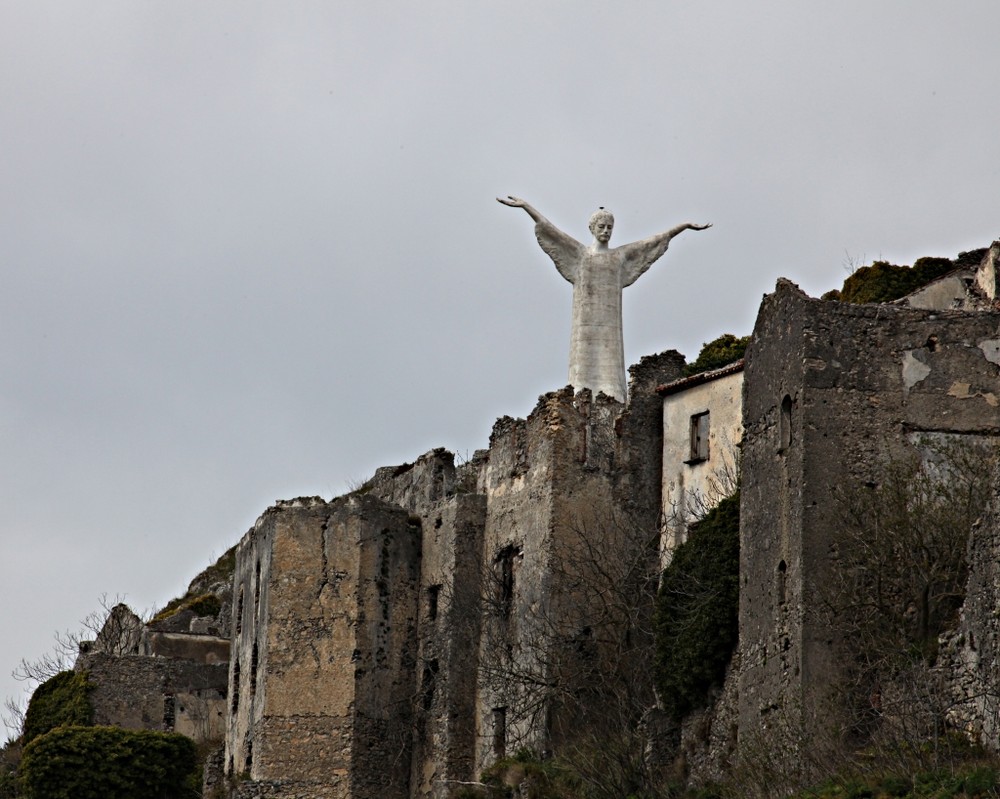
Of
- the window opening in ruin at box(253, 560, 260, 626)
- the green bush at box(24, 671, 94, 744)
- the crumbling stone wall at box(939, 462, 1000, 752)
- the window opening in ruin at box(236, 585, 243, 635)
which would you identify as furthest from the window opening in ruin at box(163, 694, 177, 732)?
the crumbling stone wall at box(939, 462, 1000, 752)

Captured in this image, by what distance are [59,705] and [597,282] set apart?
17079 millimetres

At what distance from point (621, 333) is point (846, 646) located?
55.2 ft

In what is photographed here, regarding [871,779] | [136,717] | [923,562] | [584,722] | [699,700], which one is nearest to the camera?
[871,779]

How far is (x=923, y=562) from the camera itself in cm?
2928

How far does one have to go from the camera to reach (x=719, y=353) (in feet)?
168

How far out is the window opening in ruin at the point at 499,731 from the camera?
3925 centimetres

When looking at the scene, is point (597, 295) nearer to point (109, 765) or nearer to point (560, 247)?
point (560, 247)

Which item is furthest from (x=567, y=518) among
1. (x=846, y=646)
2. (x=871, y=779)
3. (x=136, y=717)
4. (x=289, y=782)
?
(x=136, y=717)

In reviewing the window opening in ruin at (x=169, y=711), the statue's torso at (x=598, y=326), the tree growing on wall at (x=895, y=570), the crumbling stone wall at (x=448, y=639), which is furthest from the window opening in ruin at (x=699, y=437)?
the window opening in ruin at (x=169, y=711)

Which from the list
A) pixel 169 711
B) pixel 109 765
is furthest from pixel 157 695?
pixel 109 765

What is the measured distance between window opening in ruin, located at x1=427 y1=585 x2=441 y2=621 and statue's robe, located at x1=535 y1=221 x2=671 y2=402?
5.27m

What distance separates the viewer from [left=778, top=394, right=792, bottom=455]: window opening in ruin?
3098 centimetres

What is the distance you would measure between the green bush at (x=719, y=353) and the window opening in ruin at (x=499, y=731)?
12257mm

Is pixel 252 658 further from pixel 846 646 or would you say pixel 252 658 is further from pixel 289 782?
pixel 846 646
